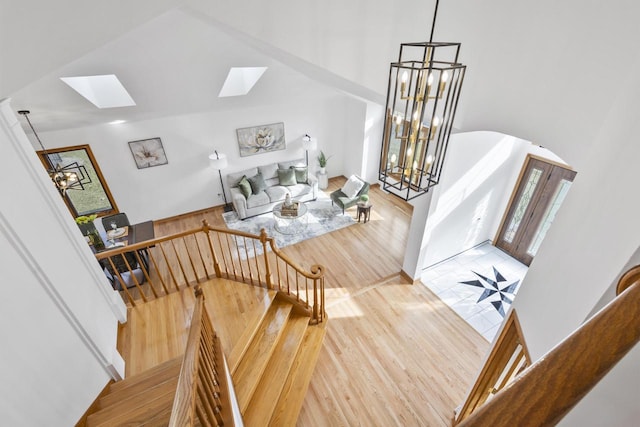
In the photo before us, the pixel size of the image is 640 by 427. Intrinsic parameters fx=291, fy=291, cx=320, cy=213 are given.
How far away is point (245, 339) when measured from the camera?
2.88 m

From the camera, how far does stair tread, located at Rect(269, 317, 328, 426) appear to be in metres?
2.82

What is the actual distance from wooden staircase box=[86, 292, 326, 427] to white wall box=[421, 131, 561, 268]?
2272mm

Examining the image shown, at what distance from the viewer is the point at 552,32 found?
200 centimetres

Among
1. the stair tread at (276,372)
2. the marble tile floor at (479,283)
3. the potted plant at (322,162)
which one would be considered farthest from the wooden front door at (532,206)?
the potted plant at (322,162)

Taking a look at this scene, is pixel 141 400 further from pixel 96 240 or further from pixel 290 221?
pixel 290 221

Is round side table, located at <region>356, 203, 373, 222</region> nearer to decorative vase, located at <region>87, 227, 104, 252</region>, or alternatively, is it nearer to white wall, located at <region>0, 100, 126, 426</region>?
decorative vase, located at <region>87, 227, 104, 252</region>

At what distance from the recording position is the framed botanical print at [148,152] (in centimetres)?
574

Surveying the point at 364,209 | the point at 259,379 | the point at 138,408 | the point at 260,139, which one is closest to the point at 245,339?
the point at 259,379

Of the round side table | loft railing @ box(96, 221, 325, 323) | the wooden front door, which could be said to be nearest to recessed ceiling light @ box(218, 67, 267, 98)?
loft railing @ box(96, 221, 325, 323)

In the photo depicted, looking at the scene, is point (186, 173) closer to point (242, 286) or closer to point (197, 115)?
point (197, 115)

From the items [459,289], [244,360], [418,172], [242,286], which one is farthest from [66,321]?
[459,289]

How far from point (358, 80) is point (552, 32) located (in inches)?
63.3

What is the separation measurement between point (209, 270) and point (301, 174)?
10.5 ft

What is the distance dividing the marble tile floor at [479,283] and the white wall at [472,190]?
188 millimetres
